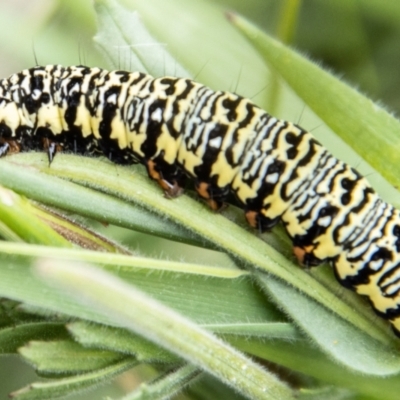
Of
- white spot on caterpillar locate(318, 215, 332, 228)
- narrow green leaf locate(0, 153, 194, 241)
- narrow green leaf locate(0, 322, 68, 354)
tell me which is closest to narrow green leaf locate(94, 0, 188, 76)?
narrow green leaf locate(0, 153, 194, 241)

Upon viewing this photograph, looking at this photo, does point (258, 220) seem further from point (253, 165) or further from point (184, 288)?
point (184, 288)

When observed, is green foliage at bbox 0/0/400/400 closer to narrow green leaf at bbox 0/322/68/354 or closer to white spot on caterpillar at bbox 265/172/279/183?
narrow green leaf at bbox 0/322/68/354

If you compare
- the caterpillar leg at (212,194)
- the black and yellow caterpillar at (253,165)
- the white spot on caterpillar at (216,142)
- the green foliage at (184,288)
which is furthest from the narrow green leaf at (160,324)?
the white spot on caterpillar at (216,142)

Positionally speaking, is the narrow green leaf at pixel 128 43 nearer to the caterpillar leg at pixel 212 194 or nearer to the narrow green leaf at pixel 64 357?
the caterpillar leg at pixel 212 194

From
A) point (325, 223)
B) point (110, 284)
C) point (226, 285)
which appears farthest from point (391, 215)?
point (110, 284)

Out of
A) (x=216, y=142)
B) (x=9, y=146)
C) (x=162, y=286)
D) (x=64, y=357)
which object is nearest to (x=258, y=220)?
(x=216, y=142)

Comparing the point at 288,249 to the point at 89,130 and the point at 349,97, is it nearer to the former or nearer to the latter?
the point at 349,97
